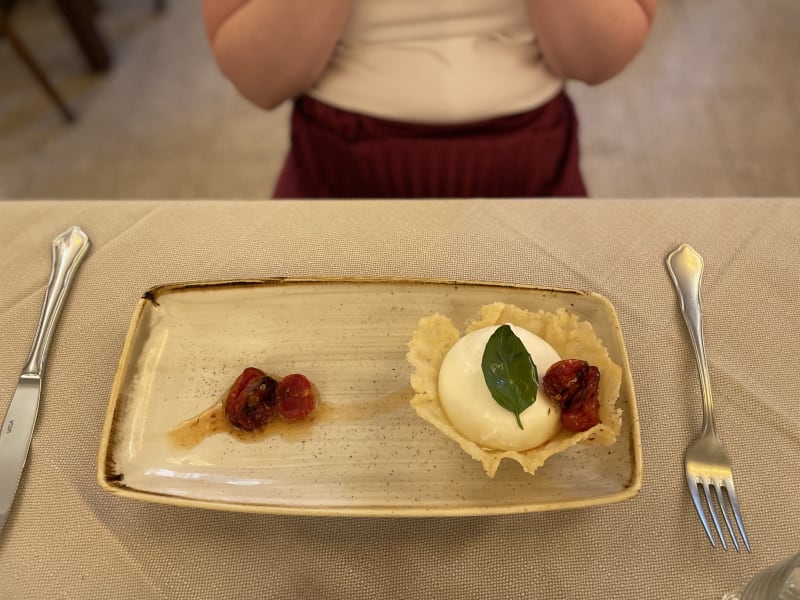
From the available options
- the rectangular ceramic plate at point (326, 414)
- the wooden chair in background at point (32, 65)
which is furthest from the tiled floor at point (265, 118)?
the rectangular ceramic plate at point (326, 414)

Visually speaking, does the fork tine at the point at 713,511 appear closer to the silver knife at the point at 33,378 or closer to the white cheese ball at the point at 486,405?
the white cheese ball at the point at 486,405

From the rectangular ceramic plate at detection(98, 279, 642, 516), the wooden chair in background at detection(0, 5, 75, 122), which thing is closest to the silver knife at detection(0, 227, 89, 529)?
the rectangular ceramic plate at detection(98, 279, 642, 516)

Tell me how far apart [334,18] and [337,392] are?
57 cm

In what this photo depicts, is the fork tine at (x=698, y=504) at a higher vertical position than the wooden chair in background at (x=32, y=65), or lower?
lower

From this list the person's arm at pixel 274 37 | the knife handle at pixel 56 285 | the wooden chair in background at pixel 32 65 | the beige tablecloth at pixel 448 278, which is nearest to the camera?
the beige tablecloth at pixel 448 278

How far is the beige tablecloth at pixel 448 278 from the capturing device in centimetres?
58

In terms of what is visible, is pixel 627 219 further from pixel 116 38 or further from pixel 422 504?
pixel 116 38

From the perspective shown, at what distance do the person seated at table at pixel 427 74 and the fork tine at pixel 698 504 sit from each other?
1.98 ft

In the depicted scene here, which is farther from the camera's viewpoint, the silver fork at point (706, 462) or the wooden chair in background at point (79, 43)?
the wooden chair in background at point (79, 43)

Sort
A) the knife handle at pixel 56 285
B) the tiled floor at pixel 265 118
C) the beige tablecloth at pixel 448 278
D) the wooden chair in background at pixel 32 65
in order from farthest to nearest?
1. the tiled floor at pixel 265 118
2. the wooden chair in background at pixel 32 65
3. the knife handle at pixel 56 285
4. the beige tablecloth at pixel 448 278

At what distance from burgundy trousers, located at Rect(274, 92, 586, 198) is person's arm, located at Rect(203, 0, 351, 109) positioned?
3.6 inches

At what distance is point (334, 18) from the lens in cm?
89

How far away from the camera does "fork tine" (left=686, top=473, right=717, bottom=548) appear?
0.59m

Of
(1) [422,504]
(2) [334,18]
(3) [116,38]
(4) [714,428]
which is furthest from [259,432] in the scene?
(3) [116,38]
